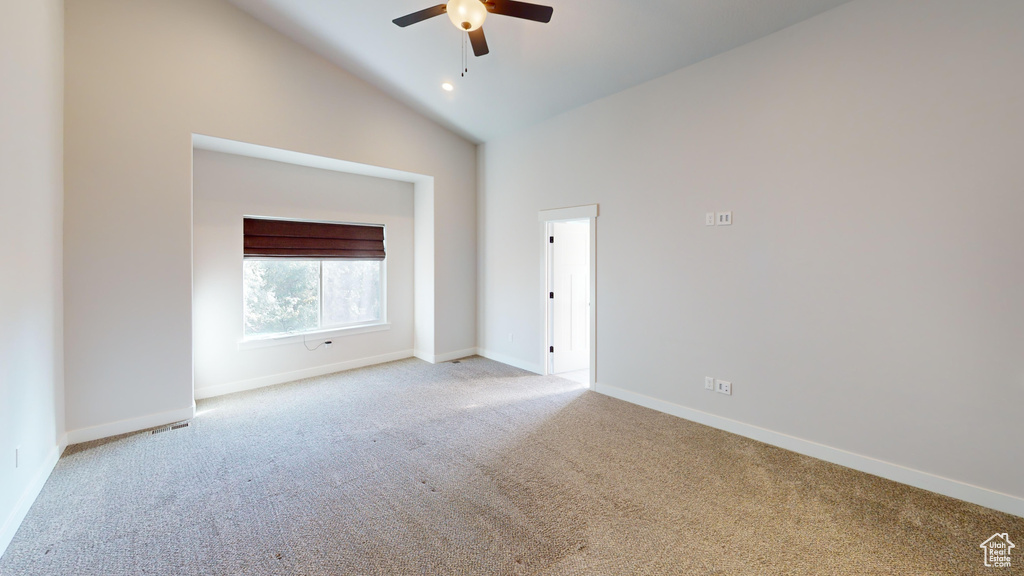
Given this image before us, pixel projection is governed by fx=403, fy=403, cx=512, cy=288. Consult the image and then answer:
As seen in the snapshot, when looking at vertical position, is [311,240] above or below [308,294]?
above

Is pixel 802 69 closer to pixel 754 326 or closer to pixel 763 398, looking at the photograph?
pixel 754 326

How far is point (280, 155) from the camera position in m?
4.27

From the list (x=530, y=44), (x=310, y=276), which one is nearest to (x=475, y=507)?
(x=530, y=44)

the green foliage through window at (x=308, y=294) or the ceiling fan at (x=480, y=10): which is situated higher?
the ceiling fan at (x=480, y=10)

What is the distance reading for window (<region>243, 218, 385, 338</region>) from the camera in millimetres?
4516

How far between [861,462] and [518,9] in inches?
144

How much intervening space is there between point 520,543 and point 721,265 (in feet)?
8.56

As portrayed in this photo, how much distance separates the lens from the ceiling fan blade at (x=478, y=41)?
2.58m

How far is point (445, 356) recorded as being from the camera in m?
5.57

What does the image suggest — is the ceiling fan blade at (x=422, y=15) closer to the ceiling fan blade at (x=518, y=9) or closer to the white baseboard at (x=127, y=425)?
the ceiling fan blade at (x=518, y=9)

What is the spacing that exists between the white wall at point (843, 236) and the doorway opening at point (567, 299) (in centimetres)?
91

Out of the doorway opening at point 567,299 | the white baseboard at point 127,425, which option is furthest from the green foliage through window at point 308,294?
the doorway opening at point 567,299

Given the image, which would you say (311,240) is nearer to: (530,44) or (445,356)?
(445,356)

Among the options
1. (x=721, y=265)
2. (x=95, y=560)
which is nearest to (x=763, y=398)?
(x=721, y=265)
